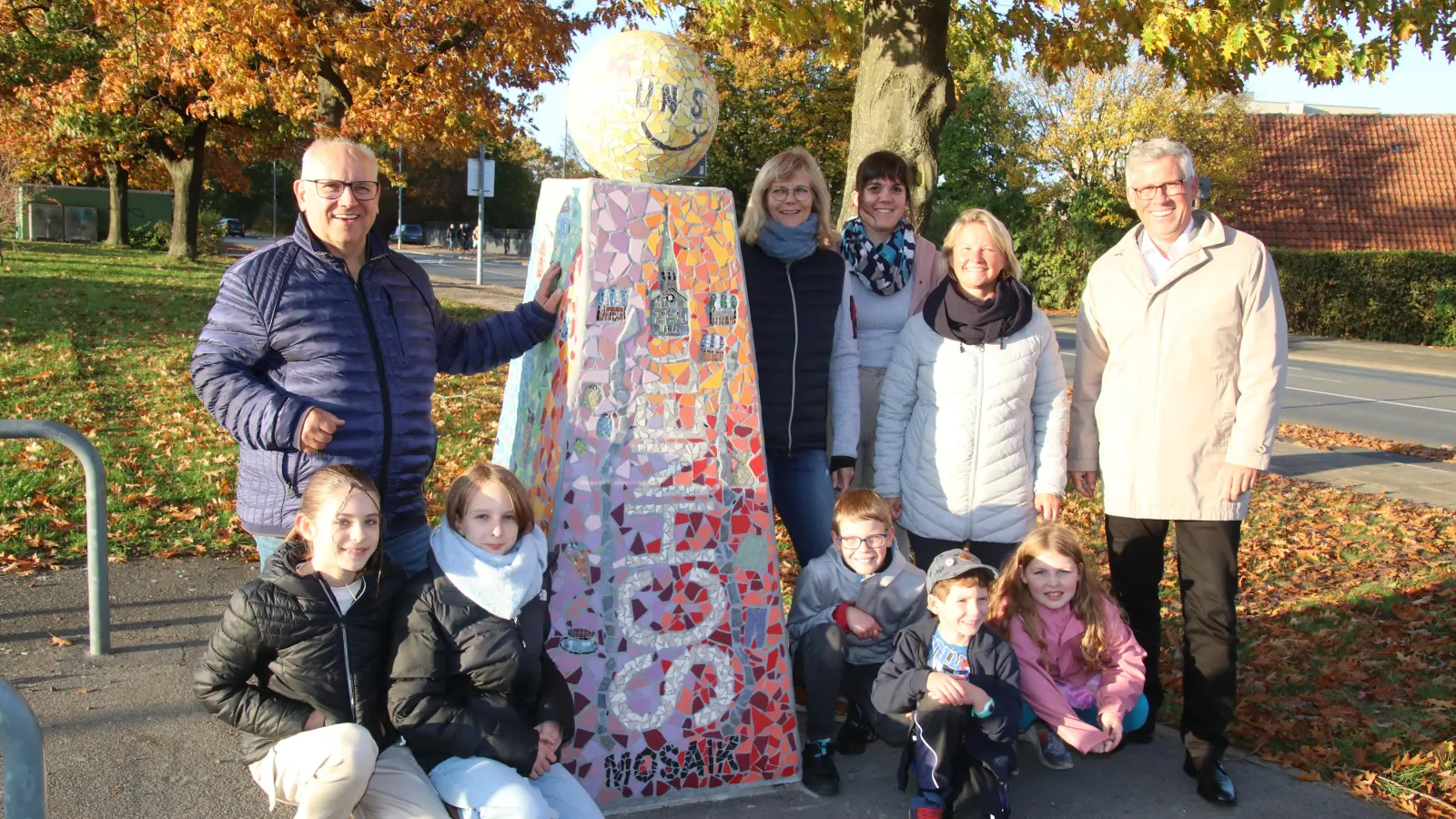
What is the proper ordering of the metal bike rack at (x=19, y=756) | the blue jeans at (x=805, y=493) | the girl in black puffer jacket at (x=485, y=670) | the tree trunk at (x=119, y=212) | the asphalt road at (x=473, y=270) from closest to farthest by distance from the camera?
the metal bike rack at (x=19, y=756), the girl in black puffer jacket at (x=485, y=670), the blue jeans at (x=805, y=493), the asphalt road at (x=473, y=270), the tree trunk at (x=119, y=212)

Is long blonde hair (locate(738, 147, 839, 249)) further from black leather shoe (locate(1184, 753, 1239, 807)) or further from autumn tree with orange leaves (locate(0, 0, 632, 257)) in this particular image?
autumn tree with orange leaves (locate(0, 0, 632, 257))

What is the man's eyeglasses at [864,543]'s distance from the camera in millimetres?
3810

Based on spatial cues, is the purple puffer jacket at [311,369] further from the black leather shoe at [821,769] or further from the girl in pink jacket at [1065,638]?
the girl in pink jacket at [1065,638]

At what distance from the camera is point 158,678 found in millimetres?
4258

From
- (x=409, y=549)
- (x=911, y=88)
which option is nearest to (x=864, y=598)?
(x=409, y=549)

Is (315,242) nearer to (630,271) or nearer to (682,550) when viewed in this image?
(630,271)

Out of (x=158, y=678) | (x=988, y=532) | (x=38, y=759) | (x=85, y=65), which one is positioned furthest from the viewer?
(x=85, y=65)

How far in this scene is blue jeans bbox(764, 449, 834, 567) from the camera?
4195 millimetres

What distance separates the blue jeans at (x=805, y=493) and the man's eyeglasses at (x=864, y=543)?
0.36m

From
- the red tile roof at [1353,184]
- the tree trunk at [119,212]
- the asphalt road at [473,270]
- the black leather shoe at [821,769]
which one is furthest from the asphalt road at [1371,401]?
the tree trunk at [119,212]

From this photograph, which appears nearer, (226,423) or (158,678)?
(226,423)

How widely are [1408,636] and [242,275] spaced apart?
18.1 feet

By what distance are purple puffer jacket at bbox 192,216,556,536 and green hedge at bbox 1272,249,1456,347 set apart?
→ 73.2 feet

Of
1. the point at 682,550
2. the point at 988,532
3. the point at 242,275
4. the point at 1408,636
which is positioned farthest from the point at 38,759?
the point at 1408,636
